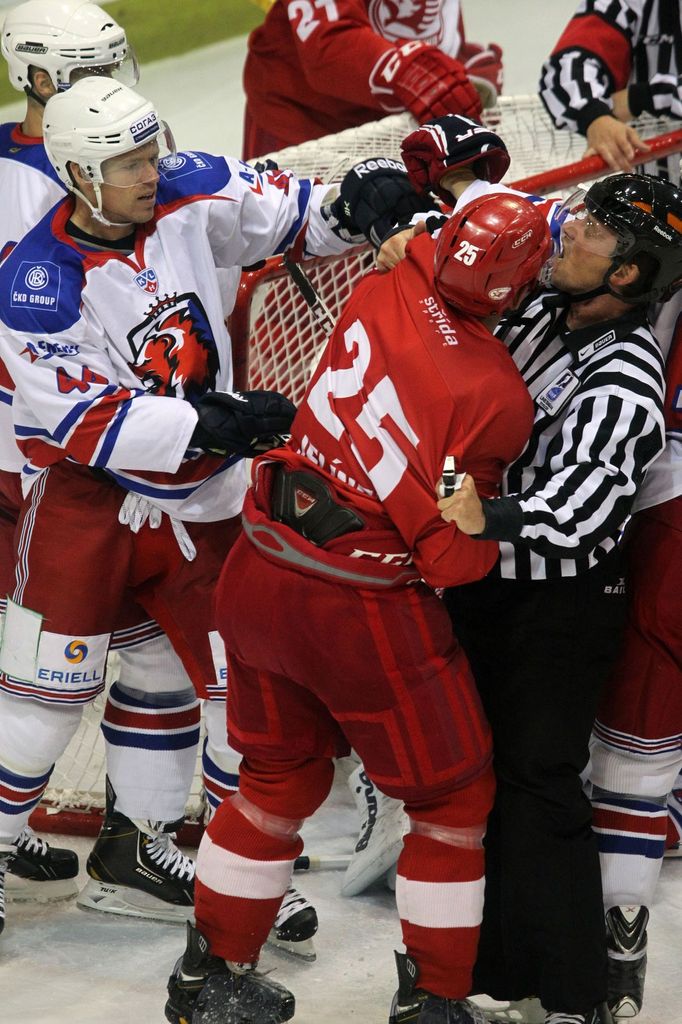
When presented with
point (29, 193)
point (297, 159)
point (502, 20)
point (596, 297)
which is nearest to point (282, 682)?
point (596, 297)

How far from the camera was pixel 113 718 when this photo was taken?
2369 millimetres

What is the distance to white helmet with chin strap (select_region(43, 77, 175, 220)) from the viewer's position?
1990 millimetres

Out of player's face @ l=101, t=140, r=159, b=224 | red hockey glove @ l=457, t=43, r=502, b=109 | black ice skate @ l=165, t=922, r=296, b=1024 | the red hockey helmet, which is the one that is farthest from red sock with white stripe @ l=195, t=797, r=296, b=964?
red hockey glove @ l=457, t=43, r=502, b=109

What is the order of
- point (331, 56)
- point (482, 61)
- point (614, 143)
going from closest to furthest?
point (614, 143) < point (331, 56) < point (482, 61)

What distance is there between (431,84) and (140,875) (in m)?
1.73

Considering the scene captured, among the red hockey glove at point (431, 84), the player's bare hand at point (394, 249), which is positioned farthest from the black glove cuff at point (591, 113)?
the player's bare hand at point (394, 249)

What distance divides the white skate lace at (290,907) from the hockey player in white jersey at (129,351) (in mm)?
367

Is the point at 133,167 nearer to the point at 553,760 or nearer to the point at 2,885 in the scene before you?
the point at 553,760

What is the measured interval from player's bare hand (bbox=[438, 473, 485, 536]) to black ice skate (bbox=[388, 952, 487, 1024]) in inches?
22.5

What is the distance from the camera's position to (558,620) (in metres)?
1.83

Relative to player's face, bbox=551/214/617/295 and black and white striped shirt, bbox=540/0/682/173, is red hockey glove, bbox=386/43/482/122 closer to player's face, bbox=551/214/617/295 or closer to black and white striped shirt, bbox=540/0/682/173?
black and white striped shirt, bbox=540/0/682/173

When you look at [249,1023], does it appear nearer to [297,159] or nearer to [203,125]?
[297,159]

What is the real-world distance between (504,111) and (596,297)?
169cm

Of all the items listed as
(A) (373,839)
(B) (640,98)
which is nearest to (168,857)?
(A) (373,839)
